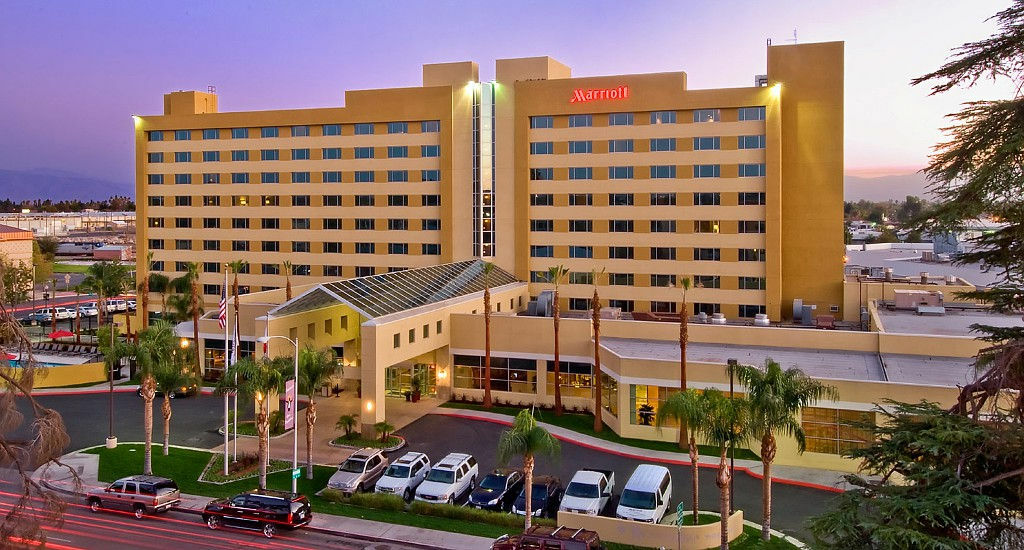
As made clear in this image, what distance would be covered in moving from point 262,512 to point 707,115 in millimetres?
48330

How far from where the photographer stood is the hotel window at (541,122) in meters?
68.2

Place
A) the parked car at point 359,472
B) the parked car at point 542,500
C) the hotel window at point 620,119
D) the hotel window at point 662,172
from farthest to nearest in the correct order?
the hotel window at point 620,119
the hotel window at point 662,172
the parked car at point 359,472
the parked car at point 542,500

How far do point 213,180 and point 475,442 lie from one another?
5179 cm

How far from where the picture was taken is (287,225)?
7762 centimetres

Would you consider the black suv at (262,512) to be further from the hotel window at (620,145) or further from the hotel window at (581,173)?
the hotel window at (620,145)

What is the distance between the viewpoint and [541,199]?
68.9m

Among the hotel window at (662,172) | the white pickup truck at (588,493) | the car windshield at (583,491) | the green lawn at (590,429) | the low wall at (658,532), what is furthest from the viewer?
the hotel window at (662,172)

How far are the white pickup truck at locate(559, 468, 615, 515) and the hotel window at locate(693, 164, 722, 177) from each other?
37616 millimetres

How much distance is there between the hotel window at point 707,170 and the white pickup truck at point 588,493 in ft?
123

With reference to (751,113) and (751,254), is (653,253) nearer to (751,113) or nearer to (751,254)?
(751,254)

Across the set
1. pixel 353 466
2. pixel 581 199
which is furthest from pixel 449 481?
pixel 581 199

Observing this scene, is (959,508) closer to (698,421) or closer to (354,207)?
(698,421)

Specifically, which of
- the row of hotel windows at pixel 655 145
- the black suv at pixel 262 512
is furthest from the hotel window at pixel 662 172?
the black suv at pixel 262 512

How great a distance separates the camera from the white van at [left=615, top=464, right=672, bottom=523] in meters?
28.9
